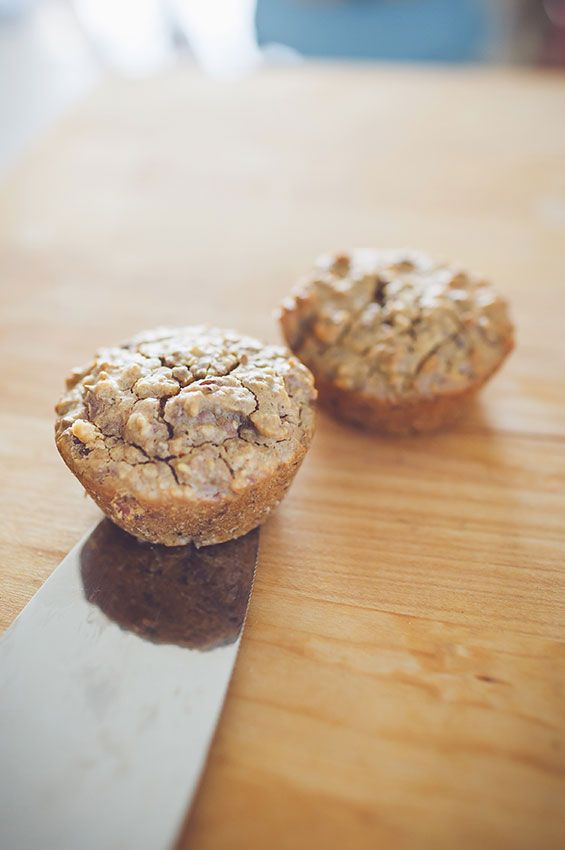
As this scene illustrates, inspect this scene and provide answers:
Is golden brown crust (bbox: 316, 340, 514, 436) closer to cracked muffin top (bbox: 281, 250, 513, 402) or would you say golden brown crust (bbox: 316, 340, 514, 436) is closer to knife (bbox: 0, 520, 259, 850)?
cracked muffin top (bbox: 281, 250, 513, 402)

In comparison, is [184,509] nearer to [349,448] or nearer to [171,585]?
[171,585]

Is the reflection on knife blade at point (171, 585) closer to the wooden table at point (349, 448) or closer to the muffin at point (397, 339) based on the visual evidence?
the wooden table at point (349, 448)

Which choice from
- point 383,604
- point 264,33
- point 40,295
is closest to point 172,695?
point 383,604

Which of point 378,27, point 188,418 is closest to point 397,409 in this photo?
point 188,418

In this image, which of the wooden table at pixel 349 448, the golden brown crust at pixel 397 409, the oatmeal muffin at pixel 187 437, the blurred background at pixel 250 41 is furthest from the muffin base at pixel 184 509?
the blurred background at pixel 250 41

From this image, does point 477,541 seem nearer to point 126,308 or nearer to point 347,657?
point 347,657
